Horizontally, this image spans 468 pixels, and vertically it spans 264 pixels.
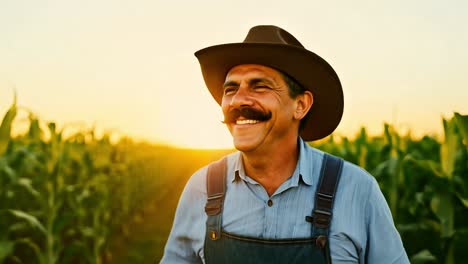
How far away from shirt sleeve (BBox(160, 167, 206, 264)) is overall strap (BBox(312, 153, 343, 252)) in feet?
1.64

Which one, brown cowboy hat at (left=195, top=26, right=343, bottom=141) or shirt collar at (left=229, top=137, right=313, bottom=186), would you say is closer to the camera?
shirt collar at (left=229, top=137, right=313, bottom=186)

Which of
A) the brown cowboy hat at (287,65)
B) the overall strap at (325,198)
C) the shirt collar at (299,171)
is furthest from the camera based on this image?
the brown cowboy hat at (287,65)

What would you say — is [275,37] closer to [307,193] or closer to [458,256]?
[307,193]

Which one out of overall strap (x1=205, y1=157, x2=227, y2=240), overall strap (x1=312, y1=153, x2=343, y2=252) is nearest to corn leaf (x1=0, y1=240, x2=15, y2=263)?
overall strap (x1=205, y1=157, x2=227, y2=240)

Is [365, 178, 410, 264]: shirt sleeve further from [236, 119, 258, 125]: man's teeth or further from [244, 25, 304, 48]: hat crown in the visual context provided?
[244, 25, 304, 48]: hat crown

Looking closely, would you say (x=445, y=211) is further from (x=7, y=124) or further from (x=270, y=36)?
(x=7, y=124)

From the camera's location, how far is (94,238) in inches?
336

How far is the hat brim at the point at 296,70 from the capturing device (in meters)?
2.51

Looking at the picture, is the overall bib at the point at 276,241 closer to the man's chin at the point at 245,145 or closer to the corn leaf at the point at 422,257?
the man's chin at the point at 245,145

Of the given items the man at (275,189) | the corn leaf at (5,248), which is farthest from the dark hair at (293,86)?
the corn leaf at (5,248)

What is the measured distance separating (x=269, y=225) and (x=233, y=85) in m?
0.62

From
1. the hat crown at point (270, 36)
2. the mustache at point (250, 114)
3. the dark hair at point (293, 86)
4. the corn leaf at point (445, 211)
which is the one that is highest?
the hat crown at point (270, 36)

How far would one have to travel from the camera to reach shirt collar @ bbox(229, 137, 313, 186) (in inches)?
94.7

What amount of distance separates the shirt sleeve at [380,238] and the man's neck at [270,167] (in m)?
0.39
